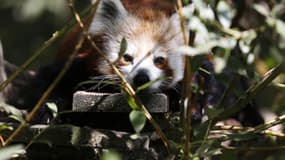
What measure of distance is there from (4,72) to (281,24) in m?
2.76

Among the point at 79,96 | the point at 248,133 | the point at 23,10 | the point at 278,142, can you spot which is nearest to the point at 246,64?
the point at 248,133

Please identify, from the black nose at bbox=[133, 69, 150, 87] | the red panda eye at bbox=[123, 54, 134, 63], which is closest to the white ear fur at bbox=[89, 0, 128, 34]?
the red panda eye at bbox=[123, 54, 134, 63]

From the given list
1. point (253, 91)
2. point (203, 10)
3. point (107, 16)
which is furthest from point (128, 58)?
point (203, 10)

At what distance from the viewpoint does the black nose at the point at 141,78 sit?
13.5 feet

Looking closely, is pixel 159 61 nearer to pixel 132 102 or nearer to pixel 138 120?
pixel 132 102

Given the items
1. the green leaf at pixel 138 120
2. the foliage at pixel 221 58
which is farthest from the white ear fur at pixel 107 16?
the green leaf at pixel 138 120

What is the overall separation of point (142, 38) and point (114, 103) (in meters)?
1.61

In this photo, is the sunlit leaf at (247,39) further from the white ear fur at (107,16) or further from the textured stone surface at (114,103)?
the white ear fur at (107,16)

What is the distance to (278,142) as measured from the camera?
4.29m

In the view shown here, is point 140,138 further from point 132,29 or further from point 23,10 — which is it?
point 23,10

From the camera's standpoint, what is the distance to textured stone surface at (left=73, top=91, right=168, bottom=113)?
301 centimetres

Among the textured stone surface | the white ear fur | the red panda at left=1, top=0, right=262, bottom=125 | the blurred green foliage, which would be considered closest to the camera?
the textured stone surface

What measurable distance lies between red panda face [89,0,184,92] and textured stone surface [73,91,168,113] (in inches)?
49.0

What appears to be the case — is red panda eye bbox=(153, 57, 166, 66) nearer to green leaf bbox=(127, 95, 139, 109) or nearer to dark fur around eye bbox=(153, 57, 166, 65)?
dark fur around eye bbox=(153, 57, 166, 65)
